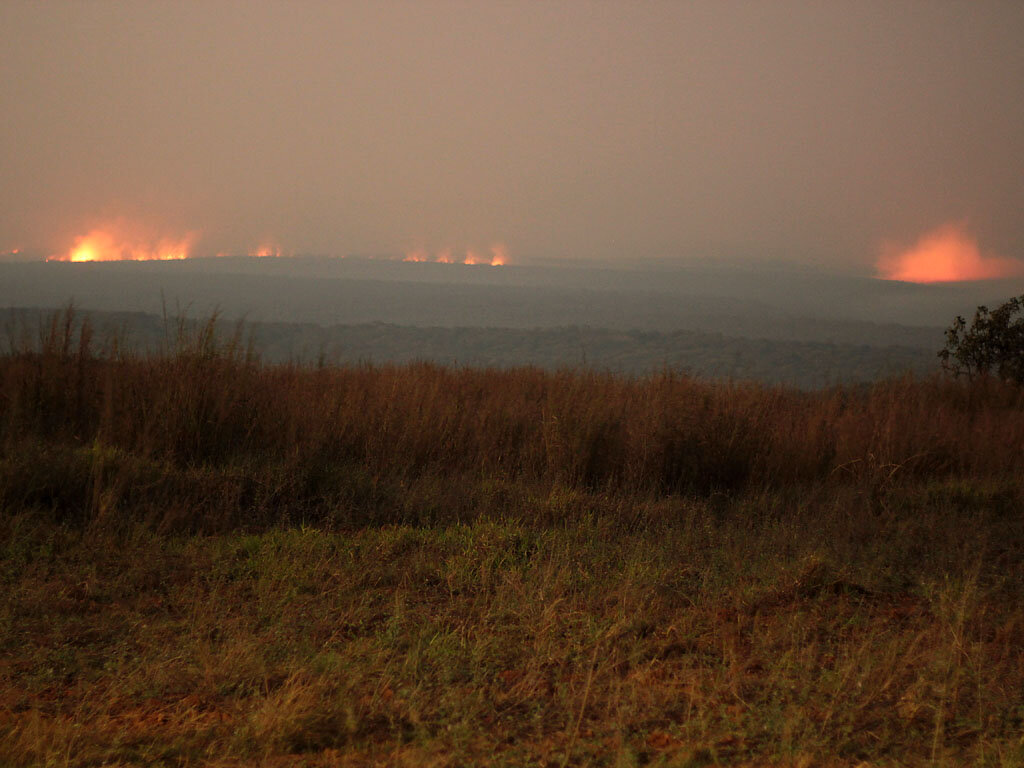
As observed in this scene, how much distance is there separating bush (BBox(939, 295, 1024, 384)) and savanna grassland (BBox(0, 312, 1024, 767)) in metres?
4.60

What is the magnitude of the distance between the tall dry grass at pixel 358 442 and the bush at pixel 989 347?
4234 millimetres

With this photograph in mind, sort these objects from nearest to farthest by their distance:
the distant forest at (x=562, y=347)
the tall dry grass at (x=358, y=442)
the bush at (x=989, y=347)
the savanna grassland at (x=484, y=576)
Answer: the savanna grassland at (x=484, y=576), the tall dry grass at (x=358, y=442), the bush at (x=989, y=347), the distant forest at (x=562, y=347)

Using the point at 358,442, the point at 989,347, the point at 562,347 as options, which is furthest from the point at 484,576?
the point at 562,347

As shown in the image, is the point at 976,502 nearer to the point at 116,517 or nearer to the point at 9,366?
the point at 116,517

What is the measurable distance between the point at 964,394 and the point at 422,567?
10996mm

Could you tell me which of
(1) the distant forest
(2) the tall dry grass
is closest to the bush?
(2) the tall dry grass

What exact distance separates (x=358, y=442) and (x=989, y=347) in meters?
11.8

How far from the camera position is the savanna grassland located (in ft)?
9.41

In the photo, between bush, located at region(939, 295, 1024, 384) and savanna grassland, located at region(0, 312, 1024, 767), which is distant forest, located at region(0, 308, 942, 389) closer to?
bush, located at region(939, 295, 1024, 384)

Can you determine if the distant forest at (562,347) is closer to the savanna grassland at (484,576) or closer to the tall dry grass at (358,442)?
the tall dry grass at (358,442)

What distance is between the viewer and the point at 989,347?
1380 cm

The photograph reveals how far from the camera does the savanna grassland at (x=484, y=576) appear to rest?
2869 mm

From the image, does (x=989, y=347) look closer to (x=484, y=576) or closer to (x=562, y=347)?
(x=484, y=576)

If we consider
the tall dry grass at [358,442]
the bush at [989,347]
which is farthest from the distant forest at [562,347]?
the tall dry grass at [358,442]
